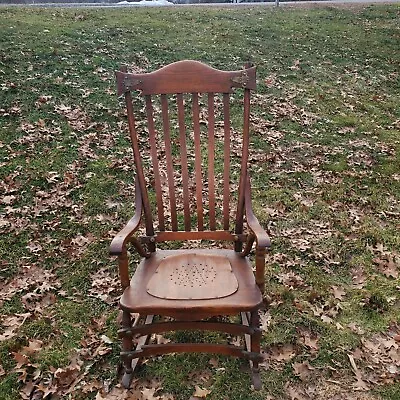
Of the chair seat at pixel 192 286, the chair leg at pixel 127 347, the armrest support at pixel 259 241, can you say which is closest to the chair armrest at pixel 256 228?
the armrest support at pixel 259 241

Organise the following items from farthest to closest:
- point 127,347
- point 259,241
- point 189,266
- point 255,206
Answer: point 255,206, point 189,266, point 127,347, point 259,241

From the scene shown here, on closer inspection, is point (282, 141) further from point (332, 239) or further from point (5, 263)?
point (5, 263)

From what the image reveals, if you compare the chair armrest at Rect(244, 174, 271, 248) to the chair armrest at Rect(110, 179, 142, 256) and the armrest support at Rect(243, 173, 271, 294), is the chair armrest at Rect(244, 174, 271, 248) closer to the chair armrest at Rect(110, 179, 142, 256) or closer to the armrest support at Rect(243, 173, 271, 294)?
the armrest support at Rect(243, 173, 271, 294)

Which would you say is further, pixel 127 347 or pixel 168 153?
pixel 168 153

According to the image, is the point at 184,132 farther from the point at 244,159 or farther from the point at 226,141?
the point at 244,159

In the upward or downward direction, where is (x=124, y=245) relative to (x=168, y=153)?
downward

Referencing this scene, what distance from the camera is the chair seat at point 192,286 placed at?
2.28m

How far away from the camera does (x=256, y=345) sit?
98.5 inches

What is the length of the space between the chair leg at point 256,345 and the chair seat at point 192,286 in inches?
6.4

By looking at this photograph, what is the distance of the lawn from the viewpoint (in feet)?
8.93

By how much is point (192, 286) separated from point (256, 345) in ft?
1.62

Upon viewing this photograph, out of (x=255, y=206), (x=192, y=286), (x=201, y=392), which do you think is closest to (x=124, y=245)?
(x=192, y=286)

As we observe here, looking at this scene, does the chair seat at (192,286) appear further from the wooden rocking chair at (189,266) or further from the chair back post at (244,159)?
the chair back post at (244,159)

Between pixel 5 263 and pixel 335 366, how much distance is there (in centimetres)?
255
